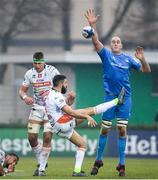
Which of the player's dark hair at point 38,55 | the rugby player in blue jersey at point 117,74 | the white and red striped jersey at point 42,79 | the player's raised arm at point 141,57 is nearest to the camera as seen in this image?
the rugby player in blue jersey at point 117,74

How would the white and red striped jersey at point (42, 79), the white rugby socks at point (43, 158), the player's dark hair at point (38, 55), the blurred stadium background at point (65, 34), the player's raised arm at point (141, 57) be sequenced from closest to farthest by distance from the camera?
the player's raised arm at point (141, 57), the white rugby socks at point (43, 158), the player's dark hair at point (38, 55), the white and red striped jersey at point (42, 79), the blurred stadium background at point (65, 34)

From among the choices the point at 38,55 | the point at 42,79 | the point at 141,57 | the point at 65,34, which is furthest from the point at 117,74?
the point at 65,34

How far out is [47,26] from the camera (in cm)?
3928

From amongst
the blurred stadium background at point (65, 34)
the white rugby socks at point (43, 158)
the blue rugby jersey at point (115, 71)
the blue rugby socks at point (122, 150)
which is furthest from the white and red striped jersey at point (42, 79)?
the blurred stadium background at point (65, 34)

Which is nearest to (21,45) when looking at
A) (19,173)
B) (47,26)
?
(47,26)

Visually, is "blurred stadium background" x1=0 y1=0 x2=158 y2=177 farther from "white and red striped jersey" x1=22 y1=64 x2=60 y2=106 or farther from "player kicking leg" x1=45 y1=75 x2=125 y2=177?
"player kicking leg" x1=45 y1=75 x2=125 y2=177

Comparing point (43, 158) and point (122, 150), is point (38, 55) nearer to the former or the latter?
point (43, 158)

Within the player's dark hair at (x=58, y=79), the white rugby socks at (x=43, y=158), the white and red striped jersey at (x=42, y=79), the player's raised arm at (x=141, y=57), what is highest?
the player's raised arm at (x=141, y=57)

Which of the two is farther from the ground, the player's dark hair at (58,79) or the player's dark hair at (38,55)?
the player's dark hair at (38,55)

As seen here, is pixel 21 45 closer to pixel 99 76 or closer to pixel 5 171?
pixel 99 76

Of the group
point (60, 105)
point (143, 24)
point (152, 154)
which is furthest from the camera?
point (143, 24)

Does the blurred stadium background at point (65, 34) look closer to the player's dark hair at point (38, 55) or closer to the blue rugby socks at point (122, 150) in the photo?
the player's dark hair at point (38, 55)

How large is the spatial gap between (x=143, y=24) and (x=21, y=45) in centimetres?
465

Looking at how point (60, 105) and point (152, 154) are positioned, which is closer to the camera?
point (60, 105)
